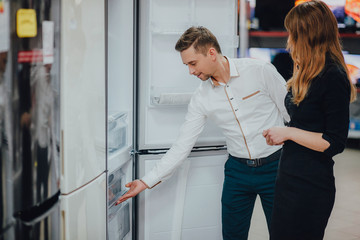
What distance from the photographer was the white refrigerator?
1.91m

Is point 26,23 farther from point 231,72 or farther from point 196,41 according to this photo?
point 231,72

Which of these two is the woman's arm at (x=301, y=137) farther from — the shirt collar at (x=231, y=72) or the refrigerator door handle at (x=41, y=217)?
the refrigerator door handle at (x=41, y=217)

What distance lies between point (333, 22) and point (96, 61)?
0.99 metres

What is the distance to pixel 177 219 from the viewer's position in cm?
307

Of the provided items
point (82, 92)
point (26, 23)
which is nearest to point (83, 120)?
point (82, 92)

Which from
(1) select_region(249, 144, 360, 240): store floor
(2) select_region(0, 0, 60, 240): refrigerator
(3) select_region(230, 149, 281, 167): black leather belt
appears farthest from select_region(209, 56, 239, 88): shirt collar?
(1) select_region(249, 144, 360, 240): store floor

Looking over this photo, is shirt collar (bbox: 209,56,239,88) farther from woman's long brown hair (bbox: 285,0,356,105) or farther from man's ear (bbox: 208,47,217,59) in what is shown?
woman's long brown hair (bbox: 285,0,356,105)

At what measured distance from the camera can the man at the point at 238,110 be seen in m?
2.56

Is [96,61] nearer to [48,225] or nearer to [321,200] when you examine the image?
[48,225]

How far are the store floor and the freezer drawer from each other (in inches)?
37.1

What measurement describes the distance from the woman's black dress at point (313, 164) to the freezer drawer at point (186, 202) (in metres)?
1.11

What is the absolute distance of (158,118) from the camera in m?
2.98

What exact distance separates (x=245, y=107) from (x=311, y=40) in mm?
791

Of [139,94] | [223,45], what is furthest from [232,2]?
[139,94]
